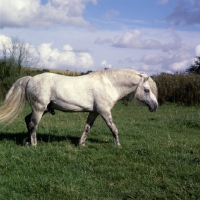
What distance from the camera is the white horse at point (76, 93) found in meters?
8.19

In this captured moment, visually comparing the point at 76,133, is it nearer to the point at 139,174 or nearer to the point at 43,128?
the point at 43,128

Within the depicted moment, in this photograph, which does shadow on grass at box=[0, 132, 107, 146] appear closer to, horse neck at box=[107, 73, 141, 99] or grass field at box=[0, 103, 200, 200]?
grass field at box=[0, 103, 200, 200]

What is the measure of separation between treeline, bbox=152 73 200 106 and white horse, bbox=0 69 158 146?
15990 mm

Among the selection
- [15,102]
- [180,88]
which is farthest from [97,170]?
[180,88]

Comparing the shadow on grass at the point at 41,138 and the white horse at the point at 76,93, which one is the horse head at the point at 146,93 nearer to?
the white horse at the point at 76,93

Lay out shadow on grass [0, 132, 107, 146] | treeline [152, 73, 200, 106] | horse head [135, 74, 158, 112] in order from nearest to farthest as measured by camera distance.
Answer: horse head [135, 74, 158, 112]
shadow on grass [0, 132, 107, 146]
treeline [152, 73, 200, 106]

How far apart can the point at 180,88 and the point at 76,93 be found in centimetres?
1749

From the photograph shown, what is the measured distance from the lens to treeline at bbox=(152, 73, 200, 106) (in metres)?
23.9

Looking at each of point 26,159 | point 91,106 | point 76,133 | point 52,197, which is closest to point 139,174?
point 52,197

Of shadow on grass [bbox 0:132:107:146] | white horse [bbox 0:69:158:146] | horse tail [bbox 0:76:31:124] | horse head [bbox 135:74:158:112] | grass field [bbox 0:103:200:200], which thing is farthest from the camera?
shadow on grass [bbox 0:132:107:146]

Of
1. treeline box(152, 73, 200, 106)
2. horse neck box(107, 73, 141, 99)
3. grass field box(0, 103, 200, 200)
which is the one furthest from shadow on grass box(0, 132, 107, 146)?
treeline box(152, 73, 200, 106)

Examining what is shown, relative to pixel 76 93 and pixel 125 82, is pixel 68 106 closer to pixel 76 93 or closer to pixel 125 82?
pixel 76 93

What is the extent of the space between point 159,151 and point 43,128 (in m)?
4.56

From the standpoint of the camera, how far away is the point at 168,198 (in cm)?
501
